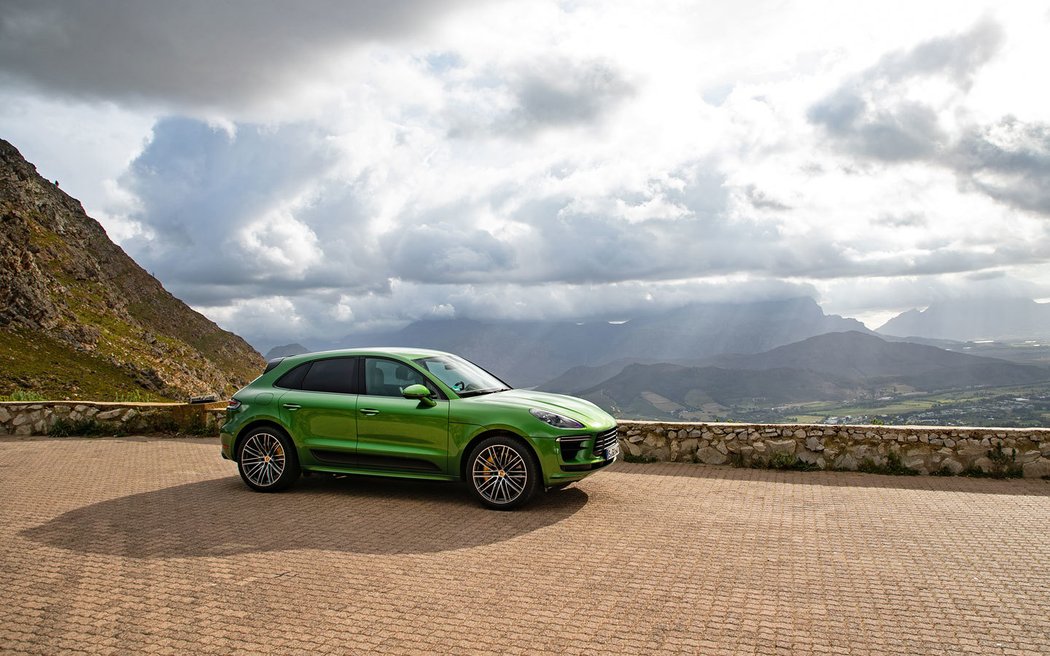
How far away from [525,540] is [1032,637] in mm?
3841

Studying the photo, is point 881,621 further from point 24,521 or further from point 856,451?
point 24,521

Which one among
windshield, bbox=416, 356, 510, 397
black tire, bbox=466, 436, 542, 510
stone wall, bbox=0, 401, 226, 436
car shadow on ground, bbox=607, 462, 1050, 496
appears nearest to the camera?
black tire, bbox=466, 436, 542, 510

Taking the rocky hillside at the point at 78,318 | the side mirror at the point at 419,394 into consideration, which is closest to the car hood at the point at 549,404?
the side mirror at the point at 419,394

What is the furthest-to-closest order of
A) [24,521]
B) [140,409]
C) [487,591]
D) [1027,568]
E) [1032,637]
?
[140,409], [24,521], [1027,568], [487,591], [1032,637]

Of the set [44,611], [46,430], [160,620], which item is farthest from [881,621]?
[46,430]

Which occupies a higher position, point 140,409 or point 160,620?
point 140,409

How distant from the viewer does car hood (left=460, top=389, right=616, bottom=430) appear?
834 centimetres

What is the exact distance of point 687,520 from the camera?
7.83 meters

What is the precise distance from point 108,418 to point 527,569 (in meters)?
12.5

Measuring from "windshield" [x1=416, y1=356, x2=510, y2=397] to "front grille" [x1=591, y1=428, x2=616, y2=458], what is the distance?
149 cm

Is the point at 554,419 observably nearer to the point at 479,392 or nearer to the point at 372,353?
the point at 479,392

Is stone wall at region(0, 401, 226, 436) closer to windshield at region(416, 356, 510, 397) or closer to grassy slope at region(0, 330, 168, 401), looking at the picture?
windshield at region(416, 356, 510, 397)

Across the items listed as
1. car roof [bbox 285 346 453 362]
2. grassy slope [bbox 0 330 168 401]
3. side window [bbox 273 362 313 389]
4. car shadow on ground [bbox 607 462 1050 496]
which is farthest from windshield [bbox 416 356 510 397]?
grassy slope [bbox 0 330 168 401]

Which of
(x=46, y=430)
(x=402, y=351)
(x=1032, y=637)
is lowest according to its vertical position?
(x=1032, y=637)
